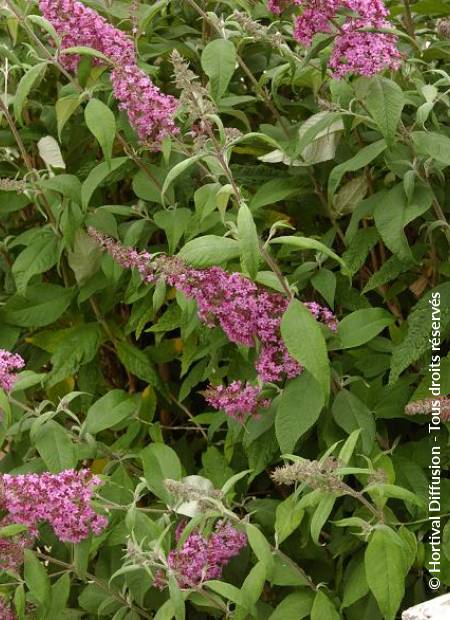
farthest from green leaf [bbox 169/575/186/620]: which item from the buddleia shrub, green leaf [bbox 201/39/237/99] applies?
green leaf [bbox 201/39/237/99]

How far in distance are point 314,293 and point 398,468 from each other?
0.47 metres

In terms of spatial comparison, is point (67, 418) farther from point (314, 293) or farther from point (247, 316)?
point (247, 316)

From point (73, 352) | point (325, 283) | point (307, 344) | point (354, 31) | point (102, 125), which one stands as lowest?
point (73, 352)

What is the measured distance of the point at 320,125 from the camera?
6.91 ft

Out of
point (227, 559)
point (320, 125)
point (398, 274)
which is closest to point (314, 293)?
point (398, 274)

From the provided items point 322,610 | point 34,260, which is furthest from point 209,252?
point 34,260

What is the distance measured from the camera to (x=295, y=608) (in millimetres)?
2041

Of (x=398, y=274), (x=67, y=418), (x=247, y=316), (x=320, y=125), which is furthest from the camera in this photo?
(x=67, y=418)

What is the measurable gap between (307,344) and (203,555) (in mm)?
457

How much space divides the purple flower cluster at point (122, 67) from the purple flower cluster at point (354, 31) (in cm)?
34

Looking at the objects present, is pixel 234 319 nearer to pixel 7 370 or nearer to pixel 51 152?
pixel 7 370

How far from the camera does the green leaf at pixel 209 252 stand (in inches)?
70.5

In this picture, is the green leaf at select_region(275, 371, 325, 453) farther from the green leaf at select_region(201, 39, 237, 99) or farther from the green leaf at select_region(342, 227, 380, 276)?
the green leaf at select_region(201, 39, 237, 99)

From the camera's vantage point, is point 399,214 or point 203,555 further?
point 399,214
